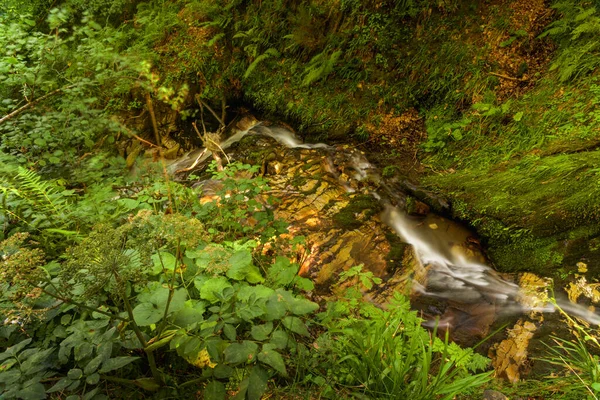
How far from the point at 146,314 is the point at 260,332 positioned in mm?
490

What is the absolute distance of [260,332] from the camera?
140 centimetres

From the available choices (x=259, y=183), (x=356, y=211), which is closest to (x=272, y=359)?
(x=259, y=183)

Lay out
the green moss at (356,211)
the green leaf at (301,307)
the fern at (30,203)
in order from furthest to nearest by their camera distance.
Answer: the green moss at (356,211), the fern at (30,203), the green leaf at (301,307)

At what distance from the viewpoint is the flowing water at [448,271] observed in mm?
3188

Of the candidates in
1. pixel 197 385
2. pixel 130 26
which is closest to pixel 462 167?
pixel 197 385

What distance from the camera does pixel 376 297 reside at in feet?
11.2

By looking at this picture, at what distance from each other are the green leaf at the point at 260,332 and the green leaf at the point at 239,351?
0.13ft

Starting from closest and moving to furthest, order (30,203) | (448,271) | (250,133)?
(30,203) < (448,271) < (250,133)

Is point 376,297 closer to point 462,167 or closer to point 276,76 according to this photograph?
point 462,167

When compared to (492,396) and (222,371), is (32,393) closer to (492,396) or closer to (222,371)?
(222,371)

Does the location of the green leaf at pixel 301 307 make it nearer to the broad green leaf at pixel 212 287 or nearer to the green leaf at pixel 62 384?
the broad green leaf at pixel 212 287

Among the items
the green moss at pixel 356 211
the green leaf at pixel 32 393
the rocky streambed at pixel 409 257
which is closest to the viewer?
the green leaf at pixel 32 393

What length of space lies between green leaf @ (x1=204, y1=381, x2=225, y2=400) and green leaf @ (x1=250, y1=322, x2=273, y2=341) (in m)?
0.23

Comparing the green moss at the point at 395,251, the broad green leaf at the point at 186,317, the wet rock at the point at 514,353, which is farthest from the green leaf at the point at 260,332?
the green moss at the point at 395,251
